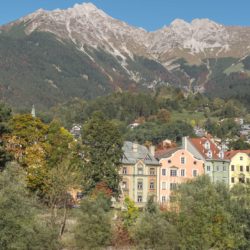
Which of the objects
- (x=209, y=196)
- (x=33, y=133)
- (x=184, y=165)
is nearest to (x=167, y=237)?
(x=209, y=196)

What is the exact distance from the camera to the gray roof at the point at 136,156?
92.8 m

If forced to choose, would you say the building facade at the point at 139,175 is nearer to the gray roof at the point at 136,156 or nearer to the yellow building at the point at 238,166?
the gray roof at the point at 136,156

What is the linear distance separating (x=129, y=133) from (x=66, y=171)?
376 ft

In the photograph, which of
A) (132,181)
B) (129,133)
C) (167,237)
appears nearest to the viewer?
(167,237)

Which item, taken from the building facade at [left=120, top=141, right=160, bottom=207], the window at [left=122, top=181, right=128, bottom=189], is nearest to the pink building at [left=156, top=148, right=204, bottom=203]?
the building facade at [left=120, top=141, right=160, bottom=207]

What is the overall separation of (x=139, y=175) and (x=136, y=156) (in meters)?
3.53

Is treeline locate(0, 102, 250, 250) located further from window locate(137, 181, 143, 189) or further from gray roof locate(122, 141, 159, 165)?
gray roof locate(122, 141, 159, 165)

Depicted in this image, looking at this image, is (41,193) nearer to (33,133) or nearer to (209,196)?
(33,133)

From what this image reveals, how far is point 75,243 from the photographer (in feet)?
191

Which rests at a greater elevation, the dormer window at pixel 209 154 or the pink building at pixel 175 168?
the dormer window at pixel 209 154

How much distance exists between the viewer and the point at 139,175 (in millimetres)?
92625

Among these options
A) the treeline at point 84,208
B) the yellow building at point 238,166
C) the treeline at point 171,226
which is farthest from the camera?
the yellow building at point 238,166

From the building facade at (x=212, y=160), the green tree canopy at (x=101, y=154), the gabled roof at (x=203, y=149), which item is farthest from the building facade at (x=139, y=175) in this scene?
the gabled roof at (x=203, y=149)

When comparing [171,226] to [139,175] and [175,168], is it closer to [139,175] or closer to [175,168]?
[139,175]
